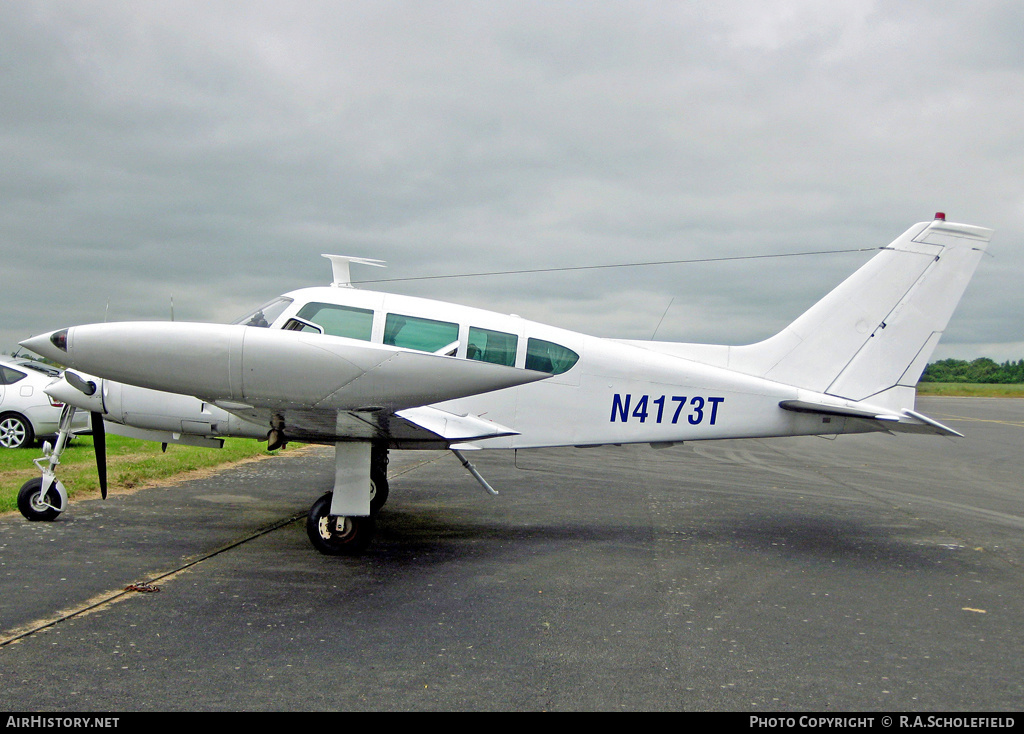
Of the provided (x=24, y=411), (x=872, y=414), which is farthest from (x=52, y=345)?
(x=24, y=411)

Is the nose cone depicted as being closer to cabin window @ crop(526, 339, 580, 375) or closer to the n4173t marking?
cabin window @ crop(526, 339, 580, 375)

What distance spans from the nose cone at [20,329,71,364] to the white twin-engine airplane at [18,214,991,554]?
0.01 m

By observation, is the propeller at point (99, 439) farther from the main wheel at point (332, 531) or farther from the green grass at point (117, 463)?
the main wheel at point (332, 531)

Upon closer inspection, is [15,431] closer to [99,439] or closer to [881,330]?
[99,439]

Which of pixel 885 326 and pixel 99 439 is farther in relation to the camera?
pixel 885 326

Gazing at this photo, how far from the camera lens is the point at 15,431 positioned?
45.4 ft

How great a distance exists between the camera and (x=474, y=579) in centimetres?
629

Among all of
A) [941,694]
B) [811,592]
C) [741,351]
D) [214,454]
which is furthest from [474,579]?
[214,454]

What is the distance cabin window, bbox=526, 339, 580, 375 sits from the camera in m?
7.93

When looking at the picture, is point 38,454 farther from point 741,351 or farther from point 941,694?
point 941,694

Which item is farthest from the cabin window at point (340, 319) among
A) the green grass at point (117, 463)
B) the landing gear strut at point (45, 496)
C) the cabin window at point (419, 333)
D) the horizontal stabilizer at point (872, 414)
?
the horizontal stabilizer at point (872, 414)

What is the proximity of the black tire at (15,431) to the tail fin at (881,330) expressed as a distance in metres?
12.0

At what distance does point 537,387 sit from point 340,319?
7.34ft
